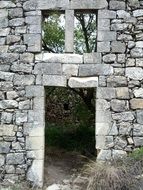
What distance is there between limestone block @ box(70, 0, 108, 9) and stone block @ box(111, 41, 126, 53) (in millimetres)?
727

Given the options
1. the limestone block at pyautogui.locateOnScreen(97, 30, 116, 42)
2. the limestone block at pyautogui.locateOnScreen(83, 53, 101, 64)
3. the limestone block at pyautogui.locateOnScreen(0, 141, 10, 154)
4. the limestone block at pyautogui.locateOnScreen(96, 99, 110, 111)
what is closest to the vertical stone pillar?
the limestone block at pyautogui.locateOnScreen(83, 53, 101, 64)

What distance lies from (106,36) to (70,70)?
930 mm

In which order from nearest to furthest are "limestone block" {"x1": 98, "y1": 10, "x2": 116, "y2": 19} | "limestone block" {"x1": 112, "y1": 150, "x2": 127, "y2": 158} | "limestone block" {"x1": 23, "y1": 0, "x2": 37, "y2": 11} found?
1. "limestone block" {"x1": 112, "y1": 150, "x2": 127, "y2": 158}
2. "limestone block" {"x1": 98, "y1": 10, "x2": 116, "y2": 19}
3. "limestone block" {"x1": 23, "y1": 0, "x2": 37, "y2": 11}

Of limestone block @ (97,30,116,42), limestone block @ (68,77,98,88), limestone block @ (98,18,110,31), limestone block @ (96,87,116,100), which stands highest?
limestone block @ (98,18,110,31)

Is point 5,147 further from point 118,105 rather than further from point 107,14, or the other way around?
point 107,14

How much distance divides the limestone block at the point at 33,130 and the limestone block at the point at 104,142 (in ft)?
3.55

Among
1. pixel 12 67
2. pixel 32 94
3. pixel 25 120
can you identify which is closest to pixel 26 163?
pixel 25 120

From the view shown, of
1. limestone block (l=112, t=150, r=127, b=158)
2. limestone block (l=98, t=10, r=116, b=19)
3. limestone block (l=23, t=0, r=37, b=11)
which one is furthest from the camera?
limestone block (l=23, t=0, r=37, b=11)

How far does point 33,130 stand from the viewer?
7.93 metres

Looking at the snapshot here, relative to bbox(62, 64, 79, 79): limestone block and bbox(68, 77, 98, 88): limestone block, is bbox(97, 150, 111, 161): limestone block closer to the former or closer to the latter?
bbox(68, 77, 98, 88): limestone block

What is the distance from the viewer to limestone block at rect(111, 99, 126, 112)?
7820 millimetres

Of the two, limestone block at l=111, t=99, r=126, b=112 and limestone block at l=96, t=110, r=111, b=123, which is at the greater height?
limestone block at l=111, t=99, r=126, b=112

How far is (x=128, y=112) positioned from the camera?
783 cm

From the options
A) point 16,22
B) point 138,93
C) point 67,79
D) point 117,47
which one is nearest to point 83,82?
point 67,79
